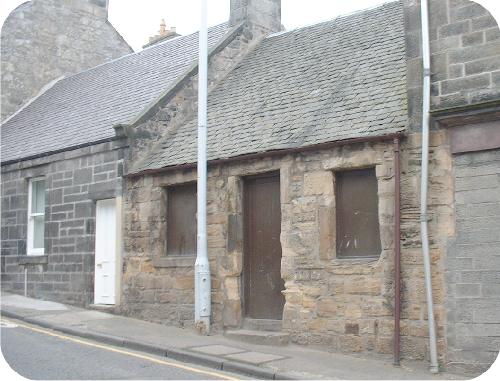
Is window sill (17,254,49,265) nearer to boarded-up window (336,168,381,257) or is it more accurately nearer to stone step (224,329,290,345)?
stone step (224,329,290,345)

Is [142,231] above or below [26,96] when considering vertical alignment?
below

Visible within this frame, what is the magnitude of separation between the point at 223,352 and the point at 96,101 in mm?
9599

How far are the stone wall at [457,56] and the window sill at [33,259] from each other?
368 inches

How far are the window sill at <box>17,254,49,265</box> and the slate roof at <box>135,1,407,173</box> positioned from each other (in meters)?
3.60

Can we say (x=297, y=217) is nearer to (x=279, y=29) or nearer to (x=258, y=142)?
(x=258, y=142)

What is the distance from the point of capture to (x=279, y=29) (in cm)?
1648

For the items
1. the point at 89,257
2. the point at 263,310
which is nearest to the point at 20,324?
the point at 89,257

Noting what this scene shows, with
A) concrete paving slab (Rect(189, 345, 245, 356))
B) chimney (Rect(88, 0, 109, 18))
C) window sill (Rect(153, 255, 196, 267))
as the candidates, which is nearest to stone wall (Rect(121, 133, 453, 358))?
window sill (Rect(153, 255, 196, 267))

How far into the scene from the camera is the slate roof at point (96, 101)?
14.4 metres

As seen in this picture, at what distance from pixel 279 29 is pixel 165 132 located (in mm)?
5124

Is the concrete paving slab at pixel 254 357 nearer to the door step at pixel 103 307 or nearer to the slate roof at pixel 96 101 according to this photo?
the door step at pixel 103 307

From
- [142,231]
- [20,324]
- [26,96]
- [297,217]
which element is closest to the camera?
[297,217]

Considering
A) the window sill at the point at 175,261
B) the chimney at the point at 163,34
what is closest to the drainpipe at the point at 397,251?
the window sill at the point at 175,261

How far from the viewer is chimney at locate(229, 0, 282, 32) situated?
15625 millimetres
